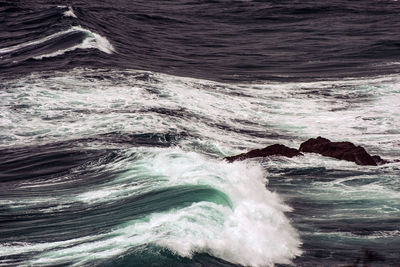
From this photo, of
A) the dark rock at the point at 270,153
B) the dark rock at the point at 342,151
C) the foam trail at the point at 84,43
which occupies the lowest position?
the foam trail at the point at 84,43

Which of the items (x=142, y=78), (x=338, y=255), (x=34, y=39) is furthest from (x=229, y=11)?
(x=338, y=255)

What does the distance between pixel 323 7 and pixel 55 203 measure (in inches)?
1532

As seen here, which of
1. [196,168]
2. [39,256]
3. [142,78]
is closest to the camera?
[39,256]

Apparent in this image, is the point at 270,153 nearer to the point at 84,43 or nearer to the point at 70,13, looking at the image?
the point at 84,43

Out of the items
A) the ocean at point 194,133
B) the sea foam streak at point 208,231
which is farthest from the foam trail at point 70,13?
the sea foam streak at point 208,231

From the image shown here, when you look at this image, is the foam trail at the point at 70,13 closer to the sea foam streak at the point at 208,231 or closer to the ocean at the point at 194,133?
the ocean at the point at 194,133

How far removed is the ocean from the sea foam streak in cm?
5

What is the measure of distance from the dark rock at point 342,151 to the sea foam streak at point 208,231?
13.5 ft

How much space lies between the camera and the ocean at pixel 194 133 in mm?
18812

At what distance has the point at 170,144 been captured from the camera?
27281 millimetres

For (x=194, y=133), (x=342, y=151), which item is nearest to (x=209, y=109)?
(x=194, y=133)

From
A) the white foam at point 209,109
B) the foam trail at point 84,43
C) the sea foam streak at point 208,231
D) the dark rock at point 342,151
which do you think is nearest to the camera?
the sea foam streak at point 208,231

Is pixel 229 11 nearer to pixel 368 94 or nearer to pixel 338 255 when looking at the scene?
pixel 368 94

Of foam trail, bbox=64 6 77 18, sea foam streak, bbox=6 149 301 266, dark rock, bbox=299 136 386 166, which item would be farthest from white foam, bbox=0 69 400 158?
foam trail, bbox=64 6 77 18
